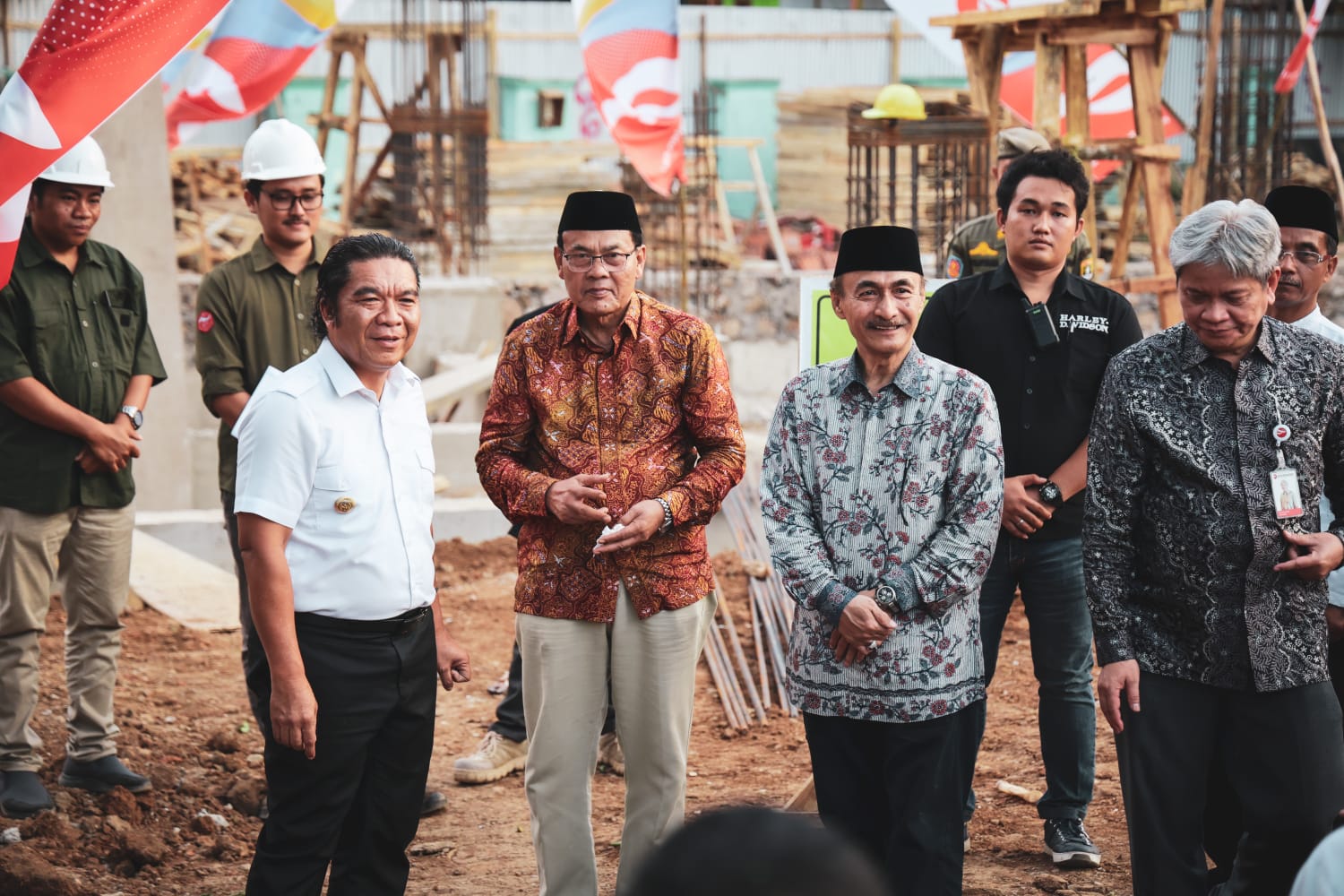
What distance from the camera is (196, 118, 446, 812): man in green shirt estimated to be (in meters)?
4.92

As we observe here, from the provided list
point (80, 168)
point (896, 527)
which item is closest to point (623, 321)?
point (896, 527)

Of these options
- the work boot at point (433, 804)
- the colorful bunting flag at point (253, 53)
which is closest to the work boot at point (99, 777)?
the work boot at point (433, 804)

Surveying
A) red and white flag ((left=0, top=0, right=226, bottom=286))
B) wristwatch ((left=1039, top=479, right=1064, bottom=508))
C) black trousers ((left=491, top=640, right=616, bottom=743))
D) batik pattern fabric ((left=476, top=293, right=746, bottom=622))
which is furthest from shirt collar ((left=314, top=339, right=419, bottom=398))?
black trousers ((left=491, top=640, right=616, bottom=743))

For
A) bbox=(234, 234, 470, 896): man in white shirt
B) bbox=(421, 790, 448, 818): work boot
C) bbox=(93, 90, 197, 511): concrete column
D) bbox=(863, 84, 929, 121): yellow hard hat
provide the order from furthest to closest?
1. bbox=(863, 84, 929, 121): yellow hard hat
2. bbox=(93, 90, 197, 511): concrete column
3. bbox=(421, 790, 448, 818): work boot
4. bbox=(234, 234, 470, 896): man in white shirt

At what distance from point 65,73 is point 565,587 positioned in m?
2.03

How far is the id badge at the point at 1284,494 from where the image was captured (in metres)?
3.25

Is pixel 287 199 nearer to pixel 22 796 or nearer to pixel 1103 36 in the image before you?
pixel 22 796

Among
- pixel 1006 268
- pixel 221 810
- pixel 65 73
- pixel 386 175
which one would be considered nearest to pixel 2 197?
pixel 65 73

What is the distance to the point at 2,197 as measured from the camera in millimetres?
3861

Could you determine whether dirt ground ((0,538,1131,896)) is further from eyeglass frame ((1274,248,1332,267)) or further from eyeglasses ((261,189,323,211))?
eyeglasses ((261,189,323,211))

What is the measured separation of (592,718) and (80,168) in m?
2.77

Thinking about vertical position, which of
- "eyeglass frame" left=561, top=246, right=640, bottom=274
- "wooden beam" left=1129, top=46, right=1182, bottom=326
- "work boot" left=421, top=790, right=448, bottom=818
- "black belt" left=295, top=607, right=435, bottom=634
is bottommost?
"work boot" left=421, top=790, right=448, bottom=818

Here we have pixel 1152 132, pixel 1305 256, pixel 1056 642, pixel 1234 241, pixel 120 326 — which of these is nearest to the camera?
pixel 1234 241

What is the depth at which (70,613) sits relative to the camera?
5.32 metres
